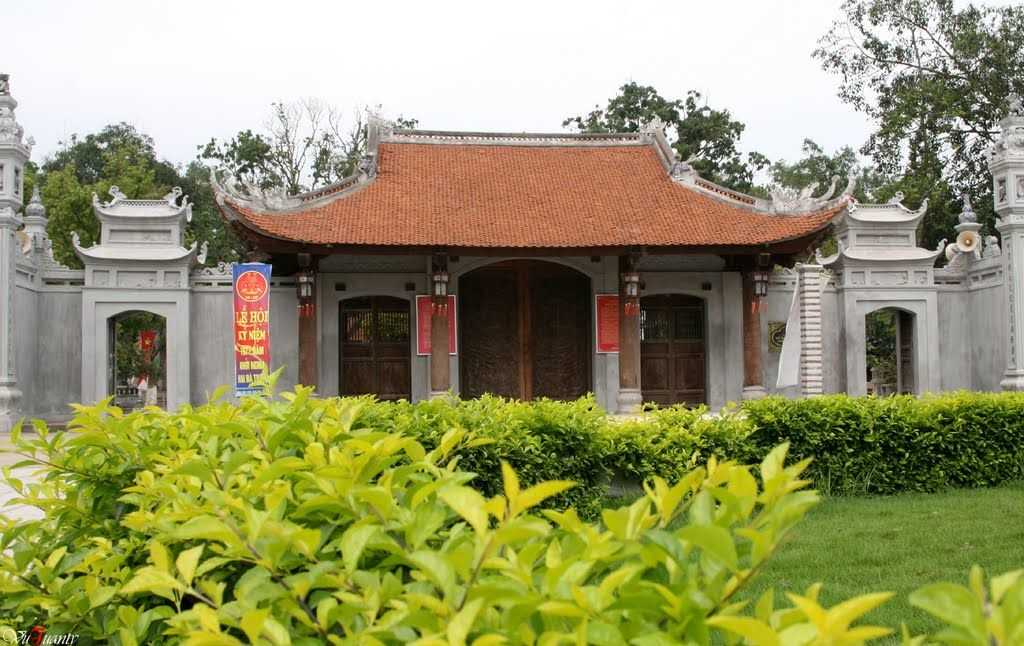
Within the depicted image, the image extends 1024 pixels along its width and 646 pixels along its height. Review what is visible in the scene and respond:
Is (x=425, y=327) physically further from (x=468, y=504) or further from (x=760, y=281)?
(x=468, y=504)

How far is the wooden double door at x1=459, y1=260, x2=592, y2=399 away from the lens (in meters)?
17.5

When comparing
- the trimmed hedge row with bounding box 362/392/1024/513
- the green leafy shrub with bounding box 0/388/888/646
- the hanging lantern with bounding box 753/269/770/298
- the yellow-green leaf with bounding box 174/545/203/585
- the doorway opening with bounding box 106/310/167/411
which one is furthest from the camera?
the doorway opening with bounding box 106/310/167/411

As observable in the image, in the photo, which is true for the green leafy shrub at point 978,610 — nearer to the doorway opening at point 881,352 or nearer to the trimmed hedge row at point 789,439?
the trimmed hedge row at point 789,439

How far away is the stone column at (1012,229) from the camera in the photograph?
637 inches

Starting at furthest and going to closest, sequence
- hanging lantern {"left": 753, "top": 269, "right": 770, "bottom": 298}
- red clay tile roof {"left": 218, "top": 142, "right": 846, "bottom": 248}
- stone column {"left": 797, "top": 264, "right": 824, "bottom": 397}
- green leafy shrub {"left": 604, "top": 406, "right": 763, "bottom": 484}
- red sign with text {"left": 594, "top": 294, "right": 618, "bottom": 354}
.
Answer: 1. red sign with text {"left": 594, "top": 294, "right": 618, "bottom": 354}
2. stone column {"left": 797, "top": 264, "right": 824, "bottom": 397}
3. hanging lantern {"left": 753, "top": 269, "right": 770, "bottom": 298}
4. red clay tile roof {"left": 218, "top": 142, "right": 846, "bottom": 248}
5. green leafy shrub {"left": 604, "top": 406, "right": 763, "bottom": 484}

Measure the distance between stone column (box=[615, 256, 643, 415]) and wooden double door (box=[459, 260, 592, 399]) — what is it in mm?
936

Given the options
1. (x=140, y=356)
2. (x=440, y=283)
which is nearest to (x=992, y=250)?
(x=440, y=283)

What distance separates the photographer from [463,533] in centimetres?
133

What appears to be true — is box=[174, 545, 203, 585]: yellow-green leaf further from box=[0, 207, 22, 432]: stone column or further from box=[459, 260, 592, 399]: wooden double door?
box=[459, 260, 592, 399]: wooden double door

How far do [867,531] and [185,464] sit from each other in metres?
5.65

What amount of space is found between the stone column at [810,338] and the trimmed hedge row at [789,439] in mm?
8297

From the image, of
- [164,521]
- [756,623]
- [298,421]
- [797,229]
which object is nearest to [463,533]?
[756,623]

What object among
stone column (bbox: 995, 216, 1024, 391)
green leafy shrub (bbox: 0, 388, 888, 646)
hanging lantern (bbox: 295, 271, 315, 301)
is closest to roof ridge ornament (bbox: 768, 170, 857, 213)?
stone column (bbox: 995, 216, 1024, 391)

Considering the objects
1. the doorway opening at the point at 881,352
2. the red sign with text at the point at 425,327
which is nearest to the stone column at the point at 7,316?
the red sign with text at the point at 425,327
